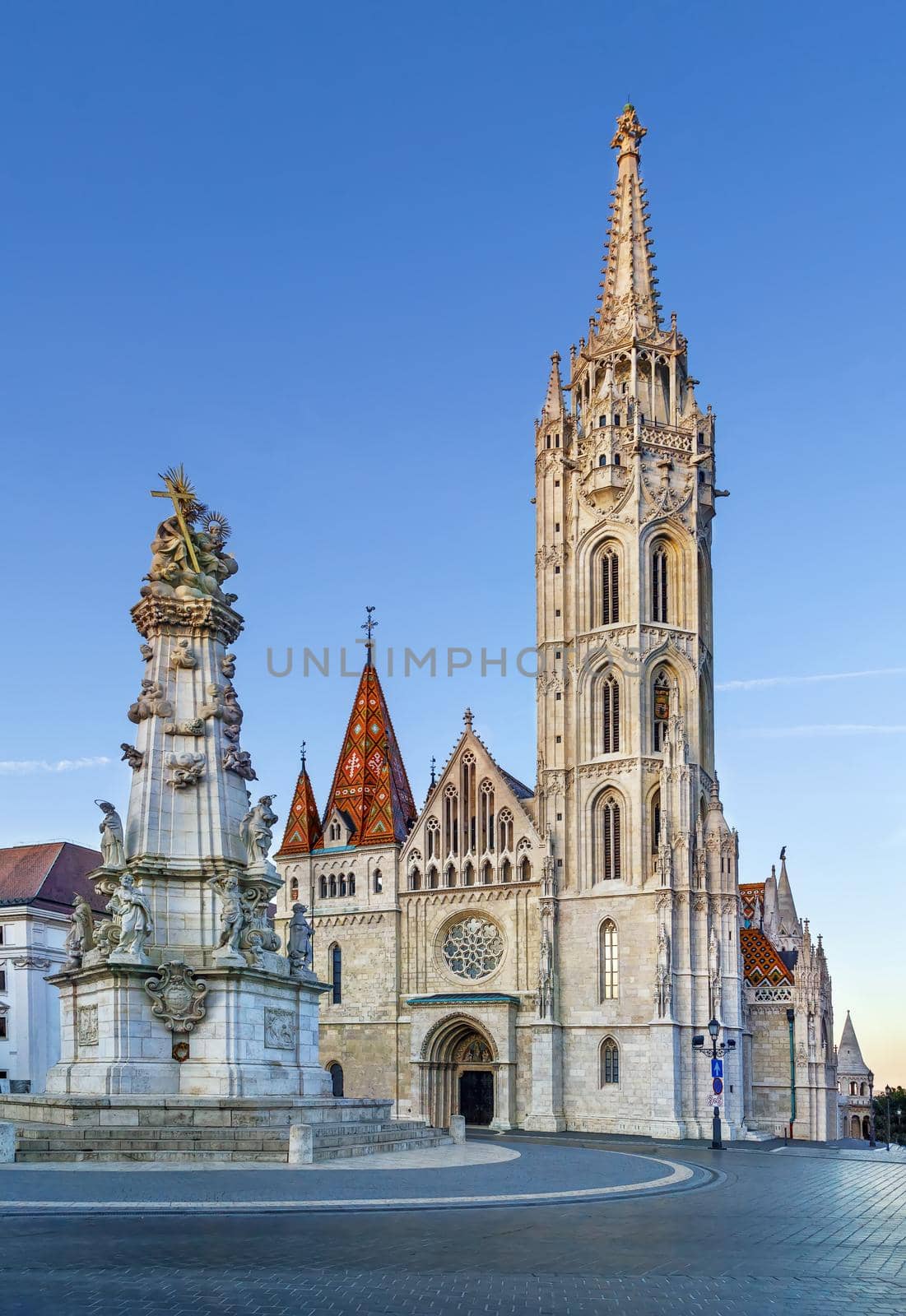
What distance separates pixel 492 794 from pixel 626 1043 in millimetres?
11241

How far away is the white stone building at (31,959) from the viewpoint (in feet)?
184

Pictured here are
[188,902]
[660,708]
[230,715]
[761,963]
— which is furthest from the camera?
[761,963]

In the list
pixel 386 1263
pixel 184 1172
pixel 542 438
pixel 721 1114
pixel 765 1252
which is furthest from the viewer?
pixel 542 438

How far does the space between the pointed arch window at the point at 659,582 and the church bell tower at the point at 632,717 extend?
7 centimetres

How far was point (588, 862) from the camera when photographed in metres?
54.3

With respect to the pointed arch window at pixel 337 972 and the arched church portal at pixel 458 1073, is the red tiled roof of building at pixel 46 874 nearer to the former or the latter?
the pointed arch window at pixel 337 972

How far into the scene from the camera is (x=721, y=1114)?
49.8 m

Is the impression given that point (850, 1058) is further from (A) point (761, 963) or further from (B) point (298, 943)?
(B) point (298, 943)

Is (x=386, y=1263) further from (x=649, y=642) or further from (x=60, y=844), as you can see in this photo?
(x=60, y=844)

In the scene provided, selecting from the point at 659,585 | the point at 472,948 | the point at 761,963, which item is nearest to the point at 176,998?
the point at 472,948

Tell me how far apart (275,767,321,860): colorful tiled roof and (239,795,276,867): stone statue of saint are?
3347cm

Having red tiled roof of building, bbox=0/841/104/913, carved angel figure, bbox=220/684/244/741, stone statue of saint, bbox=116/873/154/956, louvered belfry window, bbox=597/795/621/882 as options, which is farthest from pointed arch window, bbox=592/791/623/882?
stone statue of saint, bbox=116/873/154/956

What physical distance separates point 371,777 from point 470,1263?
48.7 metres

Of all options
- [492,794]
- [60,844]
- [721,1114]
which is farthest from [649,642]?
[60,844]
